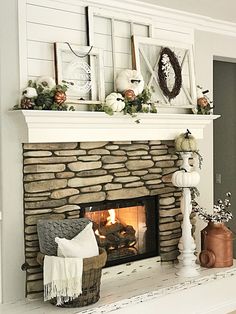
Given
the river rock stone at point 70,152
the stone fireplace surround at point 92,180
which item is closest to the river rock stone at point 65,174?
the stone fireplace surround at point 92,180

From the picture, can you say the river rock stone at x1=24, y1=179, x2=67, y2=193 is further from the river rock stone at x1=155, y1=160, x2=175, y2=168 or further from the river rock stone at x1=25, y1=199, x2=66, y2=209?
the river rock stone at x1=155, y1=160, x2=175, y2=168

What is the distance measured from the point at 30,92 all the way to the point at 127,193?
116cm

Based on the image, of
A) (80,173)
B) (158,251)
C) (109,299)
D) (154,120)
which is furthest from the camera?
(158,251)

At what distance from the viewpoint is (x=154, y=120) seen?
3820 millimetres

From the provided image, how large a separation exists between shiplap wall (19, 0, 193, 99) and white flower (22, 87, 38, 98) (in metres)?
0.09

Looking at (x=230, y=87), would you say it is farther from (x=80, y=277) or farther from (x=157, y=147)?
(x=80, y=277)

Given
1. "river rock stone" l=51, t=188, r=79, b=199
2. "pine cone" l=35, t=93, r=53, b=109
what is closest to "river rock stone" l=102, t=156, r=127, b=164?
"river rock stone" l=51, t=188, r=79, b=199

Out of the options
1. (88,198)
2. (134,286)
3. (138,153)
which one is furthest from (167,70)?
(134,286)

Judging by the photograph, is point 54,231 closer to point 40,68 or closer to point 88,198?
point 88,198

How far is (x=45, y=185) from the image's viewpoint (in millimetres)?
3375

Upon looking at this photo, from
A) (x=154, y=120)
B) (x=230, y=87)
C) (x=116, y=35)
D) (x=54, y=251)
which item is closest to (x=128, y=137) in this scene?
(x=154, y=120)

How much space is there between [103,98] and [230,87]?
2390 mm

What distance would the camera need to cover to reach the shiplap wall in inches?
130

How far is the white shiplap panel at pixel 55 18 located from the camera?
3.33 m
